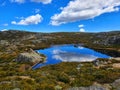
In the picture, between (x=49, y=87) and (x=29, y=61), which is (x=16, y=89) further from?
(x=29, y=61)

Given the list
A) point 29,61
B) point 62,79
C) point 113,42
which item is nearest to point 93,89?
point 62,79

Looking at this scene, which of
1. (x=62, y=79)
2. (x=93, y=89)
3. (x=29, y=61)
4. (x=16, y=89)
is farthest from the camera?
(x=29, y=61)

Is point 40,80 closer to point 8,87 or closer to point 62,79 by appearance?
point 62,79

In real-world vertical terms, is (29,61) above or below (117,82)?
below

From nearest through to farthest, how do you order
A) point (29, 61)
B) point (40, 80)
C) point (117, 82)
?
point (117, 82) < point (40, 80) < point (29, 61)

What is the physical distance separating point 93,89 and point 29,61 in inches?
2397

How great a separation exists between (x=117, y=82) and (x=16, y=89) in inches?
369

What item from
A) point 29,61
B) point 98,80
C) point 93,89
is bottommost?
point 29,61

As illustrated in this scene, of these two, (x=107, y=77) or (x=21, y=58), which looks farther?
(x=21, y=58)

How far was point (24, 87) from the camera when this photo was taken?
749 inches

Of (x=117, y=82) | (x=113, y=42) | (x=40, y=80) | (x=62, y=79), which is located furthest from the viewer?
(x=113, y=42)

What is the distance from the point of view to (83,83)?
72.0ft

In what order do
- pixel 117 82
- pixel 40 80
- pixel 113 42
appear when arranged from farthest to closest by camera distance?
pixel 113 42, pixel 40 80, pixel 117 82

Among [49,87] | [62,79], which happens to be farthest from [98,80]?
[49,87]
